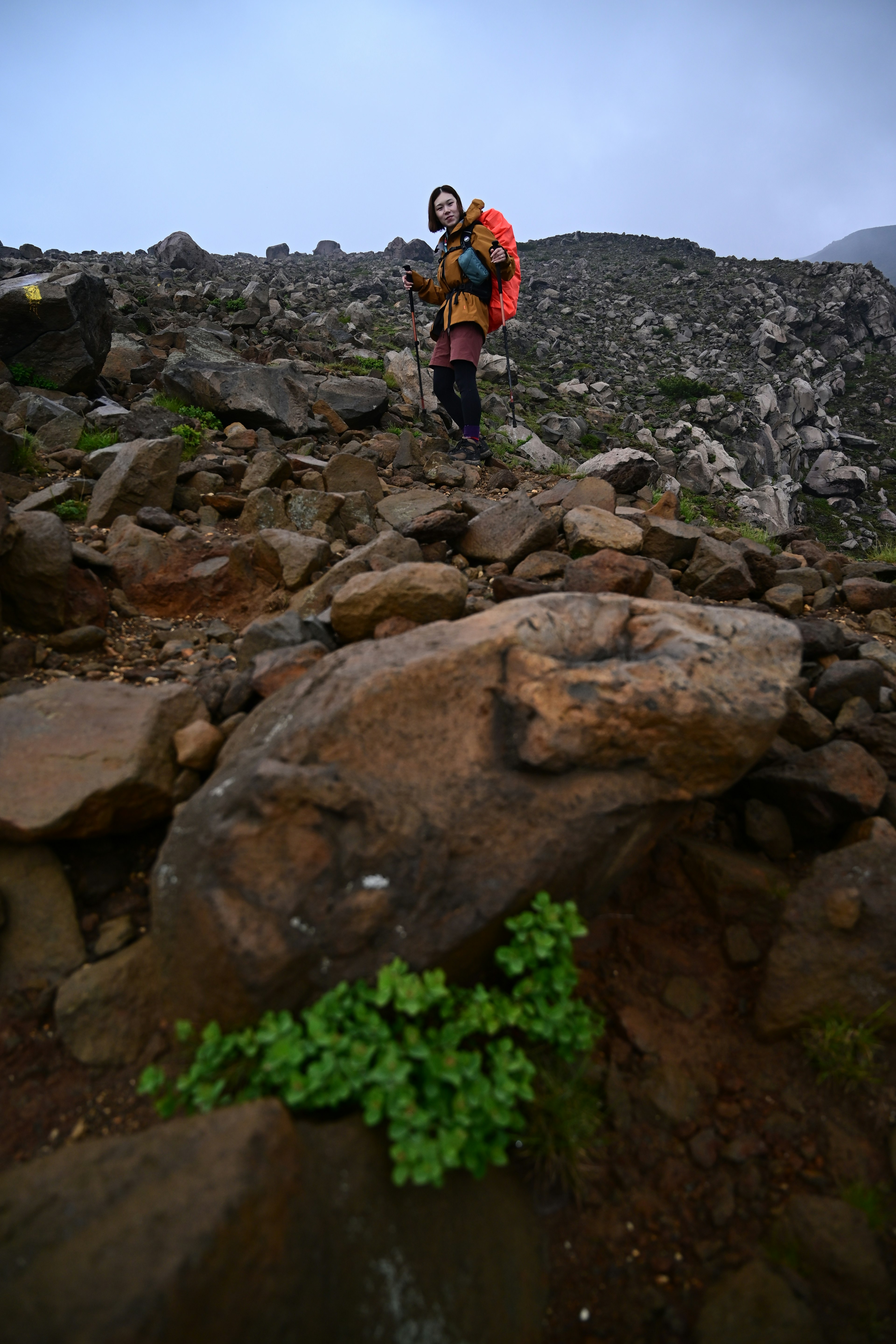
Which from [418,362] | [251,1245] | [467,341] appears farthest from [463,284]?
[251,1245]

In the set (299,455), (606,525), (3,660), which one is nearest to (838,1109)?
(606,525)

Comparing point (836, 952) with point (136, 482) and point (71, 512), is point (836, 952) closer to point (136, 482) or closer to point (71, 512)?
point (136, 482)

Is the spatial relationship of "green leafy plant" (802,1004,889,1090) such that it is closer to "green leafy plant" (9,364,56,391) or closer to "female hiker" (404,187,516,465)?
"female hiker" (404,187,516,465)

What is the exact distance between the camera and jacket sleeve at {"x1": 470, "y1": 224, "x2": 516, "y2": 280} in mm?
8055

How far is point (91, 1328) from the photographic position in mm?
1521

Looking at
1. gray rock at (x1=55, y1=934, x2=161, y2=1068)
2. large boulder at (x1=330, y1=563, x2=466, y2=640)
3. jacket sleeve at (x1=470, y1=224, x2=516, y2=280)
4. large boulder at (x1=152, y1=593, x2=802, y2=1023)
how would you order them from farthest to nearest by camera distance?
1. jacket sleeve at (x1=470, y1=224, x2=516, y2=280)
2. large boulder at (x1=330, y1=563, x2=466, y2=640)
3. gray rock at (x1=55, y1=934, x2=161, y2=1068)
4. large boulder at (x1=152, y1=593, x2=802, y2=1023)

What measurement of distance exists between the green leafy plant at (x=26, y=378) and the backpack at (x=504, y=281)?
18.2 ft

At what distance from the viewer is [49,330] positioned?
8.83 metres

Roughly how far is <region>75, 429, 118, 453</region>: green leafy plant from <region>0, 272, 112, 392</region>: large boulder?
188 centimetres

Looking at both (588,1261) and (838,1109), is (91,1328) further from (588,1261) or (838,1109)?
(838,1109)

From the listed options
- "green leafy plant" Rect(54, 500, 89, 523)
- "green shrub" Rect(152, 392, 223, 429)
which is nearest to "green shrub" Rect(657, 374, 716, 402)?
"green shrub" Rect(152, 392, 223, 429)

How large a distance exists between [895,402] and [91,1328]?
36.8 meters

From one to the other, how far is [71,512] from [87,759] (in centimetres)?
387

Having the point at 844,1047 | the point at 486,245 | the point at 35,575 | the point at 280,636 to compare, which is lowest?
the point at 844,1047
